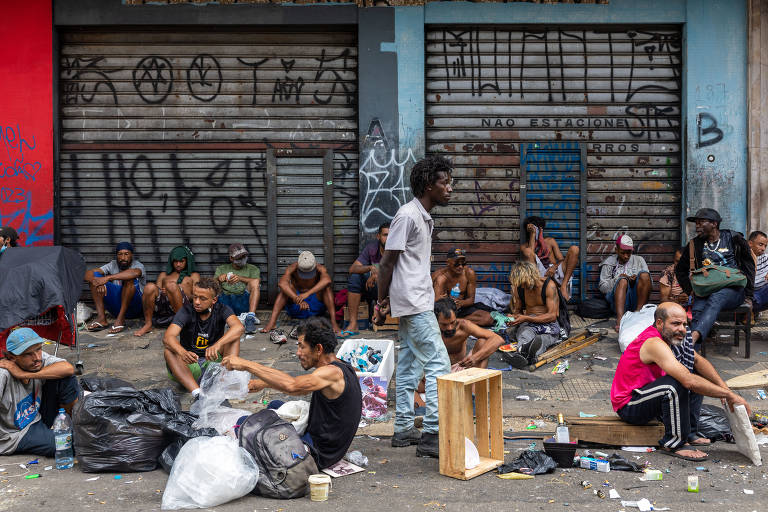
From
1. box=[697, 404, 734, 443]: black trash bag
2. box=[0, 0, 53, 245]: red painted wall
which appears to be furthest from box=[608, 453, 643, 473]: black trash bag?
box=[0, 0, 53, 245]: red painted wall

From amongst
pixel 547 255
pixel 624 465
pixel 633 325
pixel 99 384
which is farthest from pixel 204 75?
pixel 624 465

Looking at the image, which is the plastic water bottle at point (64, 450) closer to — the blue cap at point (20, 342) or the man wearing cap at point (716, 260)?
the blue cap at point (20, 342)

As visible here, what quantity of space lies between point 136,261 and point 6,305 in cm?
337

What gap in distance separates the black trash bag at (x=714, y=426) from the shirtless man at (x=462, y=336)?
179cm

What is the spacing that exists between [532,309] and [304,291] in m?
2.83

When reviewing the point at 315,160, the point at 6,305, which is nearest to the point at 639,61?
the point at 315,160

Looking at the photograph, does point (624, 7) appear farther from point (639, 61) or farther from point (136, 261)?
point (136, 261)

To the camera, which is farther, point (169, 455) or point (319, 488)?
point (169, 455)

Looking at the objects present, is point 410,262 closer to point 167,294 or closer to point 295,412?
point 295,412

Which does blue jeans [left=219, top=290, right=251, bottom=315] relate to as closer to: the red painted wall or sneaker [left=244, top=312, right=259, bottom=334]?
sneaker [left=244, top=312, right=259, bottom=334]

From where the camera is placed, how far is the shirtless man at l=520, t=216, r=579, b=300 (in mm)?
9930

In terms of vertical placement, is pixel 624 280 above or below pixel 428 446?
above

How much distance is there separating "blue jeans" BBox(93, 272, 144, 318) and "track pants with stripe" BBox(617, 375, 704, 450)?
20.8 feet

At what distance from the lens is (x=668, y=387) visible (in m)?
5.45
